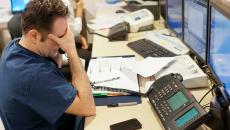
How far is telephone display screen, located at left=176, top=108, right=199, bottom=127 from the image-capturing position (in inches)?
42.0

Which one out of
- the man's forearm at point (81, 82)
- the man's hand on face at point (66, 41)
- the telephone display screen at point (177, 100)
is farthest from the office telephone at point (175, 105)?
the man's hand on face at point (66, 41)

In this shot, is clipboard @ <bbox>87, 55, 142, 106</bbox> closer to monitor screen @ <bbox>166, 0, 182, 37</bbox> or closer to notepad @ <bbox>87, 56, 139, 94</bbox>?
notepad @ <bbox>87, 56, 139, 94</bbox>

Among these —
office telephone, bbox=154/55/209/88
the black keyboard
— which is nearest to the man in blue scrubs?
office telephone, bbox=154/55/209/88

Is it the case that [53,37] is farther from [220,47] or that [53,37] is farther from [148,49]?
[148,49]

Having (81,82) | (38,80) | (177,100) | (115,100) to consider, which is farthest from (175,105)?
(38,80)

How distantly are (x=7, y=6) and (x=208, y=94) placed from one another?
277 cm

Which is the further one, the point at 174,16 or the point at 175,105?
the point at 174,16

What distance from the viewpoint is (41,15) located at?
118 centimetres

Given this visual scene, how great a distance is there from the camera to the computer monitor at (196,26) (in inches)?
58.0

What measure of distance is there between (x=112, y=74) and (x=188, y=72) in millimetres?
364

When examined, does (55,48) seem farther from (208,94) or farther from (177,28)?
(177,28)

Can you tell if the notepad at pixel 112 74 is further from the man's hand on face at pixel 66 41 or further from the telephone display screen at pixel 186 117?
the telephone display screen at pixel 186 117

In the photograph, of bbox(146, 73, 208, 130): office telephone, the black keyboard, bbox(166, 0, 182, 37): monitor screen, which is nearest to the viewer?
bbox(146, 73, 208, 130): office telephone

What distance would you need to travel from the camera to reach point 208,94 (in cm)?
137
